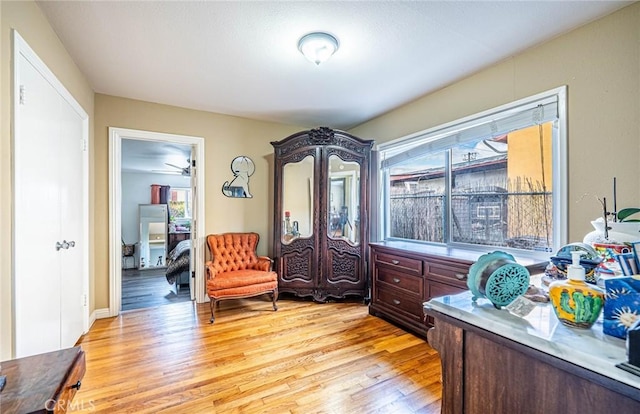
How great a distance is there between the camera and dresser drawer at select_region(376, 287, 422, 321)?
266 centimetres

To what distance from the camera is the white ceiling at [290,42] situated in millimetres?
1786

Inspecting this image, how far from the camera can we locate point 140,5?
1.76 meters

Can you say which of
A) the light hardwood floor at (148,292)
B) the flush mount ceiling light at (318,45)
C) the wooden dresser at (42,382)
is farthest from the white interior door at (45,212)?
the flush mount ceiling light at (318,45)

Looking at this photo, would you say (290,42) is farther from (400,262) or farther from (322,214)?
(400,262)

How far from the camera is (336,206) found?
144 inches

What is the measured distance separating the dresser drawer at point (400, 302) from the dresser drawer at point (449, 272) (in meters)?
0.34

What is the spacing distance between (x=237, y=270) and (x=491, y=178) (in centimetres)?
301

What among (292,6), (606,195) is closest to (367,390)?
(606,195)

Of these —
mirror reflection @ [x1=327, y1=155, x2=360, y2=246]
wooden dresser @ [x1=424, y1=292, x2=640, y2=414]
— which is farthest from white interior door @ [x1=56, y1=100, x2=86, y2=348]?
wooden dresser @ [x1=424, y1=292, x2=640, y2=414]

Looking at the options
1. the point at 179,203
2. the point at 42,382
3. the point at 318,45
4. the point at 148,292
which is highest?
the point at 318,45

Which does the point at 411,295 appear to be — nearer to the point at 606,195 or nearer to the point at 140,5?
the point at 606,195

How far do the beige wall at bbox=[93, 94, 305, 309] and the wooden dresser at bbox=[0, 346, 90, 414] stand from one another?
2507 millimetres

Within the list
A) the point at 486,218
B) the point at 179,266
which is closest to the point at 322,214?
the point at 486,218

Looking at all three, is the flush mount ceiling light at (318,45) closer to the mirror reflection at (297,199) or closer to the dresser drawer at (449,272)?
the mirror reflection at (297,199)
